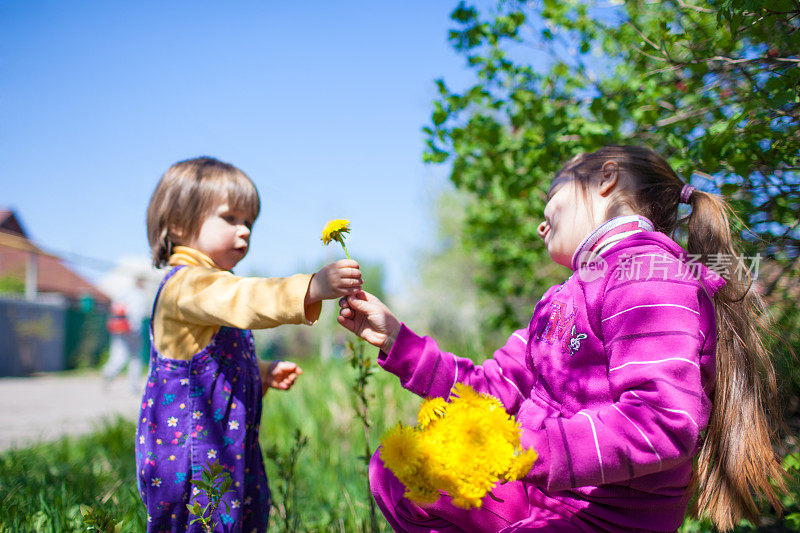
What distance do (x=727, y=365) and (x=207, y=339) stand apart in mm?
1518

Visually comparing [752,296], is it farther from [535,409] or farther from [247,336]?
[247,336]

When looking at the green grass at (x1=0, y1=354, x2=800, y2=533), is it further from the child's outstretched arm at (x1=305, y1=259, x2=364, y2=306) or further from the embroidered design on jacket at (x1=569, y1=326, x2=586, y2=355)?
the child's outstretched arm at (x1=305, y1=259, x2=364, y2=306)

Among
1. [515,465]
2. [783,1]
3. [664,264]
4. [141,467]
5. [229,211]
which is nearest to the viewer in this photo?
[515,465]

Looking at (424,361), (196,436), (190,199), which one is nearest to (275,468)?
(196,436)

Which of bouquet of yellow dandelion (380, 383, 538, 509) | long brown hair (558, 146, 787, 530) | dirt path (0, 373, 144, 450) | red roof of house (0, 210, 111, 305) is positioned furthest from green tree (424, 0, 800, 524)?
red roof of house (0, 210, 111, 305)

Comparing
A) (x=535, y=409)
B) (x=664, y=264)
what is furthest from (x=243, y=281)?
(x=664, y=264)

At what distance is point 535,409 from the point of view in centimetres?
138

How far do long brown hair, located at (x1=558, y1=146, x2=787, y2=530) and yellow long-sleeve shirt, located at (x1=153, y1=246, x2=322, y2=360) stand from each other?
917 millimetres

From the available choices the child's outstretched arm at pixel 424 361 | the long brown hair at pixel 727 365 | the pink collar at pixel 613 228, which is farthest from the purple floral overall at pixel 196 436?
the long brown hair at pixel 727 365

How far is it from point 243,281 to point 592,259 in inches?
38.5

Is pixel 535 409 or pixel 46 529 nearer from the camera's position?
pixel 535 409

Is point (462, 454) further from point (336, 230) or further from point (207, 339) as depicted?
point (207, 339)

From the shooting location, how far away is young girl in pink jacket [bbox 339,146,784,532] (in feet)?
3.46

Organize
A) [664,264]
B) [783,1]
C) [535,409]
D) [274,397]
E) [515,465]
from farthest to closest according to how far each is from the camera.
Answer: [274,397], [783,1], [535,409], [664,264], [515,465]
